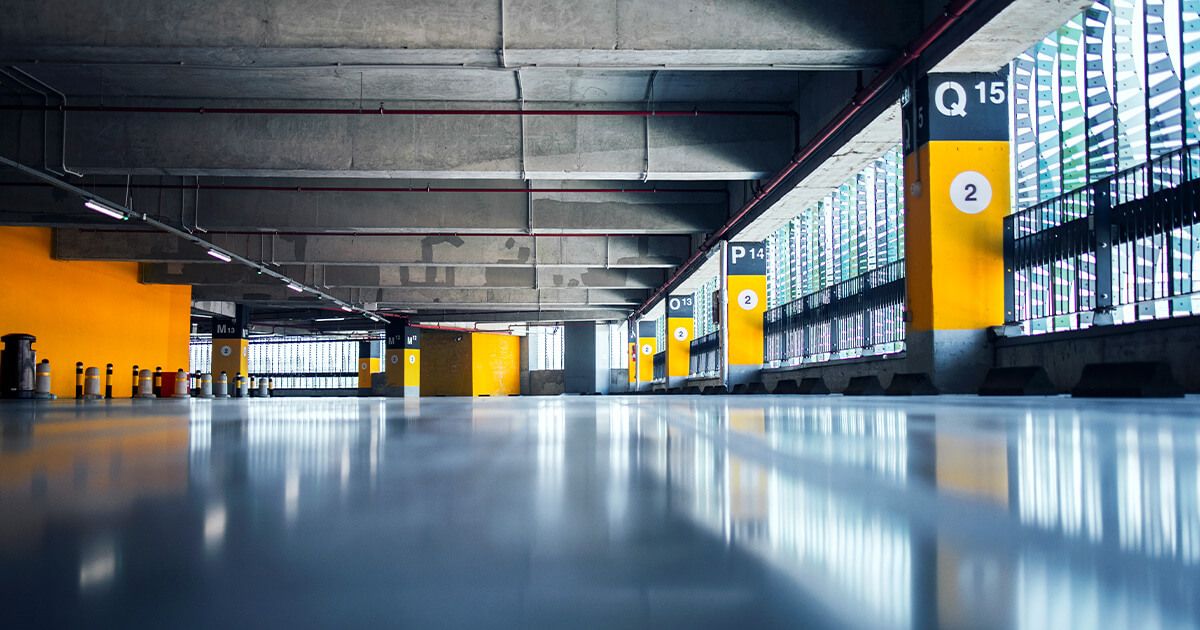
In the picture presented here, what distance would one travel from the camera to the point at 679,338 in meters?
26.8

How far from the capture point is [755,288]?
17078mm

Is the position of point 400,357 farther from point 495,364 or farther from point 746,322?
point 746,322

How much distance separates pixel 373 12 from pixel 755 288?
10850mm

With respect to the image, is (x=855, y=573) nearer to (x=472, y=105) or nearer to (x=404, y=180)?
(x=472, y=105)

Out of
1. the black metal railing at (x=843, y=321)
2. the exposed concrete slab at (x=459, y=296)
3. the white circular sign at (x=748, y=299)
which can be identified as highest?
the exposed concrete slab at (x=459, y=296)

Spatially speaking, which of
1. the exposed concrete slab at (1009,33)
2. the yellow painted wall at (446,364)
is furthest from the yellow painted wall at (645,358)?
the exposed concrete slab at (1009,33)

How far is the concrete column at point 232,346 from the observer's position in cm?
3086

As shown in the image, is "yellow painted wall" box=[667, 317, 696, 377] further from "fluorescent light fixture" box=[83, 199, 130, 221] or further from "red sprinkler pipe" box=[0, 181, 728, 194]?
"fluorescent light fixture" box=[83, 199, 130, 221]

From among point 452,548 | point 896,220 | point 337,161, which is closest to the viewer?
point 452,548

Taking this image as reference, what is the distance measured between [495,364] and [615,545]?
1624 inches

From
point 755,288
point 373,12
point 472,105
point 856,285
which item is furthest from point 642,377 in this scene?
point 373,12

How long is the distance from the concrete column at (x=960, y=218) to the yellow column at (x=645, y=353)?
79.9ft

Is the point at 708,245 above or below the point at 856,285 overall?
above

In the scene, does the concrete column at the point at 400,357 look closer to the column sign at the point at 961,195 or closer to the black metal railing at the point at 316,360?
the black metal railing at the point at 316,360
